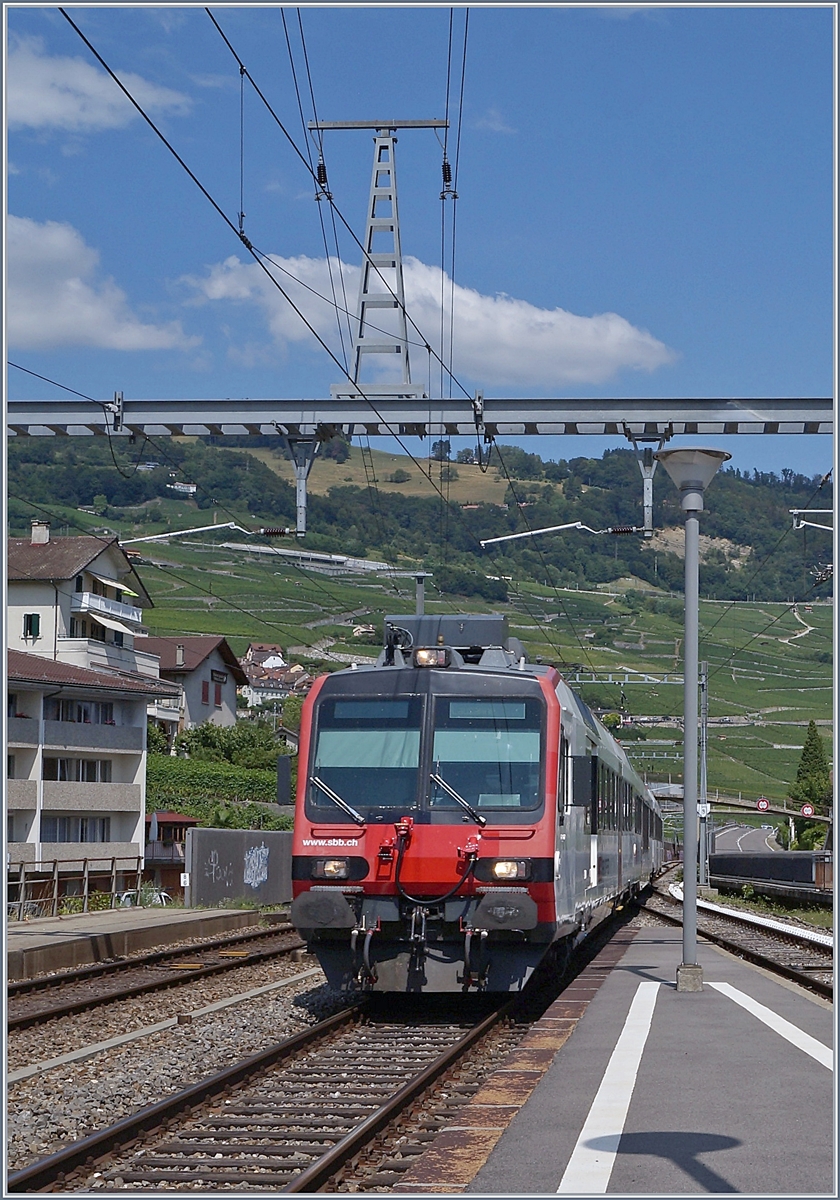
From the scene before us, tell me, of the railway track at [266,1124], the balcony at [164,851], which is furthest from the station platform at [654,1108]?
the balcony at [164,851]

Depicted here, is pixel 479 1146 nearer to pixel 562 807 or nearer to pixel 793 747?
pixel 562 807

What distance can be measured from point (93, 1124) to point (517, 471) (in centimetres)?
6929

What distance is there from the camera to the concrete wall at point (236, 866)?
100.0 ft

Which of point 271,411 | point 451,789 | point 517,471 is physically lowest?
point 451,789

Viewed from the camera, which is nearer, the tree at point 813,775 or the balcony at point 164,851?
the balcony at point 164,851

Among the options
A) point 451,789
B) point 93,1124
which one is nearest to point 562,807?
point 451,789

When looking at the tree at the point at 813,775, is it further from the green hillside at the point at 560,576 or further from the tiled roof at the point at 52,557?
the tiled roof at the point at 52,557

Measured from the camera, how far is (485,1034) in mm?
12109

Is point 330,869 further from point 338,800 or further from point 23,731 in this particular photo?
point 23,731

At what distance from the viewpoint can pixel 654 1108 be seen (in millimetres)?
7531

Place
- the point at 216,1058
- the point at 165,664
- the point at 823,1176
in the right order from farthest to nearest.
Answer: the point at 165,664 → the point at 216,1058 → the point at 823,1176

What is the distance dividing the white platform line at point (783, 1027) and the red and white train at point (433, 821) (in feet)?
5.62

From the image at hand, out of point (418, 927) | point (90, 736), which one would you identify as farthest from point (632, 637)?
point (418, 927)

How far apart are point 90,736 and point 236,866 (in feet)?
44.3
